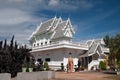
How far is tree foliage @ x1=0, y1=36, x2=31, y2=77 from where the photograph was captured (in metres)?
18.5

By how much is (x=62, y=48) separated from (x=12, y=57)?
2168 centimetres

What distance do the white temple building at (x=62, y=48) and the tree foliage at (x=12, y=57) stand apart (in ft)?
65.4

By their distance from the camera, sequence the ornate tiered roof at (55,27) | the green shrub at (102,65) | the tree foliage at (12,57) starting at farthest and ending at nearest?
the ornate tiered roof at (55,27) → the green shrub at (102,65) → the tree foliage at (12,57)

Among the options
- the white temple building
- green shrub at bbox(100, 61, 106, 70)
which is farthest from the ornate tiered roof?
green shrub at bbox(100, 61, 106, 70)

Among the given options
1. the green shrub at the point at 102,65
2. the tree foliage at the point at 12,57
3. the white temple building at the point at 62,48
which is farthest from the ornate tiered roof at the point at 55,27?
the tree foliage at the point at 12,57

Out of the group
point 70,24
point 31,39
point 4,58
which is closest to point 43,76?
point 4,58

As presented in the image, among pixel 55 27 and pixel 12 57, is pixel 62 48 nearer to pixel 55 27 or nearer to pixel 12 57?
pixel 55 27

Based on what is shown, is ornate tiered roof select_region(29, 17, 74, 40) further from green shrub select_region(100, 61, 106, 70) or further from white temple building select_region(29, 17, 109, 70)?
green shrub select_region(100, 61, 106, 70)

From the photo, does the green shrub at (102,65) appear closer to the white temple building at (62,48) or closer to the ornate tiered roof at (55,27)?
the white temple building at (62,48)

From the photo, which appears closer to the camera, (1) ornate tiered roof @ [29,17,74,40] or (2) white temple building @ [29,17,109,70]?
(2) white temple building @ [29,17,109,70]

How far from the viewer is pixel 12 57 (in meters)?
19.6

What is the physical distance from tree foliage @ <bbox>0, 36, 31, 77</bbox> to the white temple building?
1993 cm

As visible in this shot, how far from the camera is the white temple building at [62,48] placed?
1638 inches

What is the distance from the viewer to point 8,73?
702 inches
